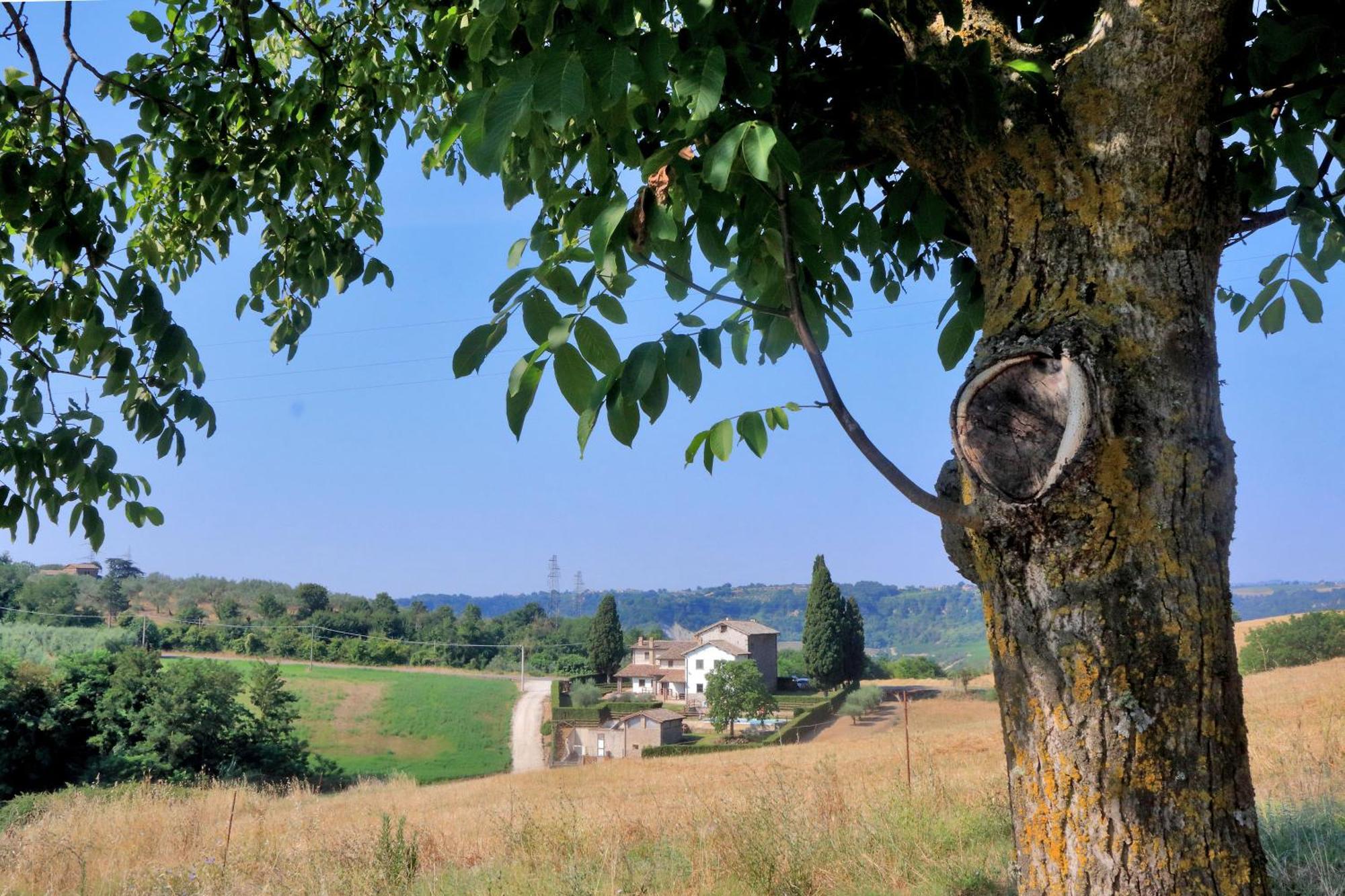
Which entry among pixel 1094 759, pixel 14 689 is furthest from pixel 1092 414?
pixel 14 689

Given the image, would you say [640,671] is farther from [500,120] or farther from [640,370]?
[500,120]

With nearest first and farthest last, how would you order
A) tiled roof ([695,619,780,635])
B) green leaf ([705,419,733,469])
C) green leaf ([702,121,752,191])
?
green leaf ([702,121,752,191]), green leaf ([705,419,733,469]), tiled roof ([695,619,780,635])

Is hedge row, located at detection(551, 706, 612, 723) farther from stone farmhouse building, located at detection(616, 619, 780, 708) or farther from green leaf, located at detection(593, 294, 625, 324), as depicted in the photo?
green leaf, located at detection(593, 294, 625, 324)

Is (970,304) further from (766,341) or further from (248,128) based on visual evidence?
(248,128)

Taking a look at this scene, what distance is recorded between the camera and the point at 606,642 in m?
46.4

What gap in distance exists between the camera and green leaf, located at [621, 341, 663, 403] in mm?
1279

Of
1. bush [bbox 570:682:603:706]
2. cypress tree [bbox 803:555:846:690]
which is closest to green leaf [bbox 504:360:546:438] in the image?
cypress tree [bbox 803:555:846:690]

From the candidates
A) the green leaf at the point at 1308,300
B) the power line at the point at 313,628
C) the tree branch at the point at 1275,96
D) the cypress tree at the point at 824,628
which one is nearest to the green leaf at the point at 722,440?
the tree branch at the point at 1275,96

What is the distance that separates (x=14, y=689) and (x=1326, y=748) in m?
30.4

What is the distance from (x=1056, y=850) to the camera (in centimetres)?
130

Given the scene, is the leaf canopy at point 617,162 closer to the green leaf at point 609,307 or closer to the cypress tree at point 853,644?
the green leaf at point 609,307

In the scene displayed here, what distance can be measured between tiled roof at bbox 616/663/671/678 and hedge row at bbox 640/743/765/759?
15468mm

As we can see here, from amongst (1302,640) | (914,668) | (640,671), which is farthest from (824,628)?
(1302,640)

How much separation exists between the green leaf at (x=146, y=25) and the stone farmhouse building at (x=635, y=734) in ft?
101
